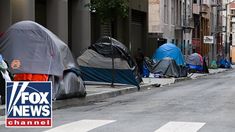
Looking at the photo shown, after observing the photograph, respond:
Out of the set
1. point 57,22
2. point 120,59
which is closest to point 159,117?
point 120,59

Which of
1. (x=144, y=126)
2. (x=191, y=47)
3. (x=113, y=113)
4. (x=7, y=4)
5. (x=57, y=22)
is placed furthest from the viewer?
(x=191, y=47)

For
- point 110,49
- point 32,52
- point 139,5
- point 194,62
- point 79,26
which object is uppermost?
point 139,5

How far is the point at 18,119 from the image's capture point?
7.17 m

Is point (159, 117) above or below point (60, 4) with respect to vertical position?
below

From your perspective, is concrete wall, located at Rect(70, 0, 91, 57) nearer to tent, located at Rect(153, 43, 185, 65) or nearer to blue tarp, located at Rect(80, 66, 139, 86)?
blue tarp, located at Rect(80, 66, 139, 86)

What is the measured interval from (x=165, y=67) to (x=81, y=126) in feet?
78.8

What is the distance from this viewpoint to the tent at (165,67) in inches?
1353

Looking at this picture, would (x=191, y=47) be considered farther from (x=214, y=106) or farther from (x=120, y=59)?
(x=214, y=106)

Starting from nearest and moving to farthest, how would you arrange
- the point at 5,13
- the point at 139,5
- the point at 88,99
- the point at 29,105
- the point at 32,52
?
1. the point at 29,105
2. the point at 32,52
3. the point at 88,99
4. the point at 5,13
5. the point at 139,5

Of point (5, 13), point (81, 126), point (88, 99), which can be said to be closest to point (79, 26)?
point (5, 13)

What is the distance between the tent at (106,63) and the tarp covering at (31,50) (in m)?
6.53

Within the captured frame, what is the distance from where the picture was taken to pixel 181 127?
10.6 metres

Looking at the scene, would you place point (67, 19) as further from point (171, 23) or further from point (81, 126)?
point (171, 23)

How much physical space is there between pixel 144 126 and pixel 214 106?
487 cm
